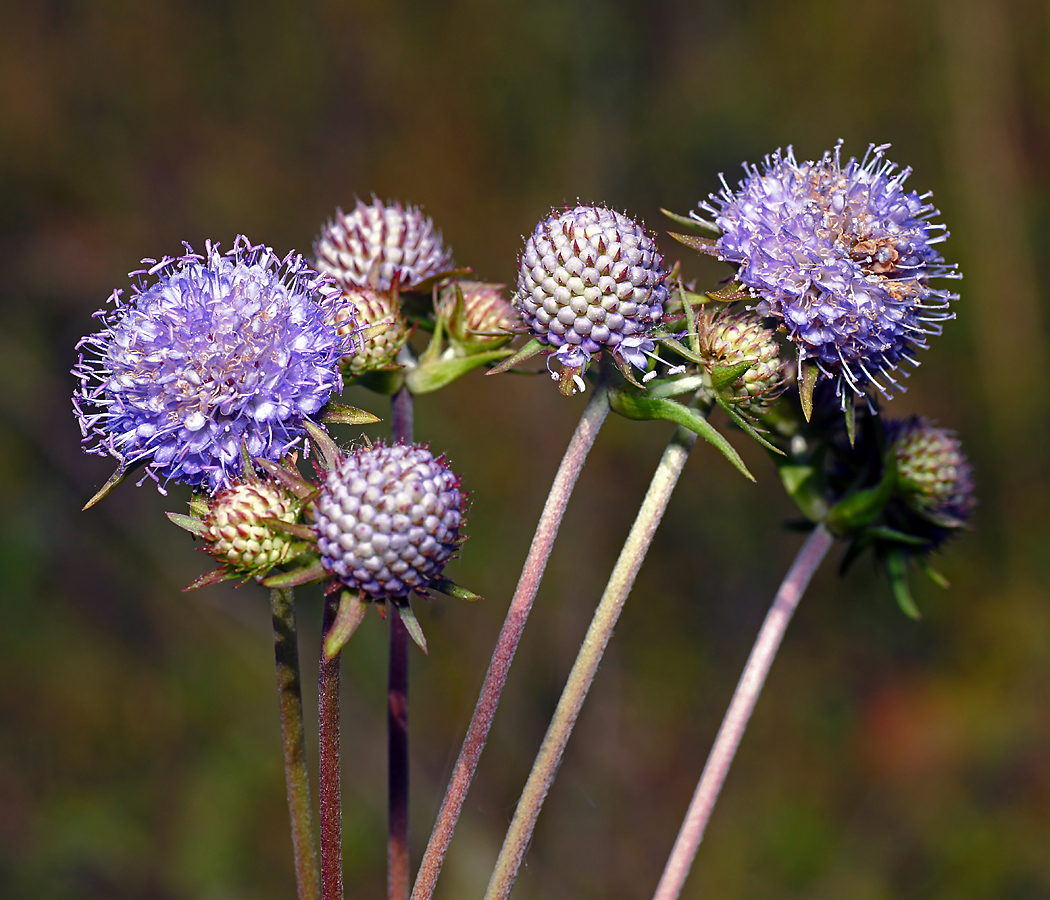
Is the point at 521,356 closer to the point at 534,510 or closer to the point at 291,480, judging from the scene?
the point at 291,480

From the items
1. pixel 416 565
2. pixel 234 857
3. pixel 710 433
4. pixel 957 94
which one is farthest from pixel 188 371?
pixel 957 94

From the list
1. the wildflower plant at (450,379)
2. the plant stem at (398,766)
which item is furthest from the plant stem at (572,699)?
the plant stem at (398,766)

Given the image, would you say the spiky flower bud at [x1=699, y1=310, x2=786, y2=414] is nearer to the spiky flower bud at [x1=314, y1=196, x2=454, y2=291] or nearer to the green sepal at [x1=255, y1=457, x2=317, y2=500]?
the green sepal at [x1=255, y1=457, x2=317, y2=500]

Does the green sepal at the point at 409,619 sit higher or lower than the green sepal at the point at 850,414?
lower

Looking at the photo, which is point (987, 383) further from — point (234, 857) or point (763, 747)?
point (234, 857)

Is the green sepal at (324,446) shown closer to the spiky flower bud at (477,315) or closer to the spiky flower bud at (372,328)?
the spiky flower bud at (372,328)
